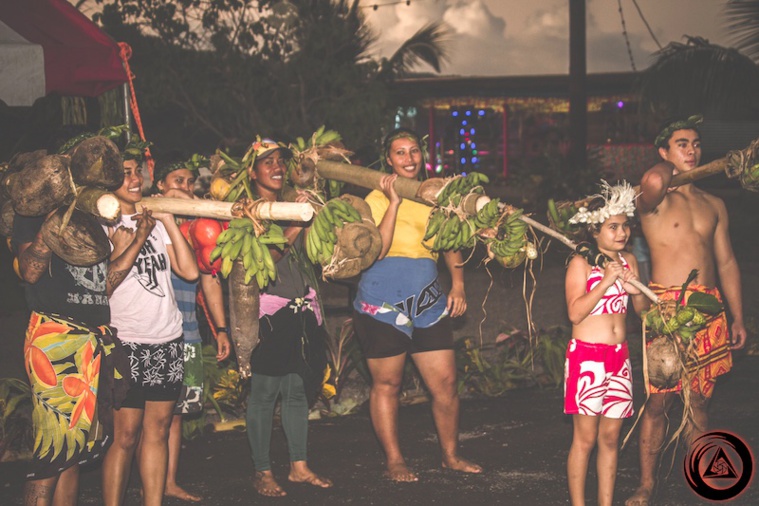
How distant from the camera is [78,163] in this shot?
4.07 metres

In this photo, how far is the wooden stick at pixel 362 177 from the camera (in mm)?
5023

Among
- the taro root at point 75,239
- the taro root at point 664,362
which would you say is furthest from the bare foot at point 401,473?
the taro root at point 75,239

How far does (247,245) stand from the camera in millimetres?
4535

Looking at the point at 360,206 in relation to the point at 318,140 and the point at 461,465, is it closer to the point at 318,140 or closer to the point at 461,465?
the point at 318,140

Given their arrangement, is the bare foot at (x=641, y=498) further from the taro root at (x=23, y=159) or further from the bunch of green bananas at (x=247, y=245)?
the taro root at (x=23, y=159)

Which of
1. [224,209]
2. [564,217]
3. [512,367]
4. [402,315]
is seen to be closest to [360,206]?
[402,315]

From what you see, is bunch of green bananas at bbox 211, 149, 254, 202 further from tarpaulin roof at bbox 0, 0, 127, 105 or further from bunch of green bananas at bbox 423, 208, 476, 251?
tarpaulin roof at bbox 0, 0, 127, 105

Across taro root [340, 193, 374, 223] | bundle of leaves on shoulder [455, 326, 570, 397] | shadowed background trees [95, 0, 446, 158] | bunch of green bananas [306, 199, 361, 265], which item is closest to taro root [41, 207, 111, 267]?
bunch of green bananas [306, 199, 361, 265]

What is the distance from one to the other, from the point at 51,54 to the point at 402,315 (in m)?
3.52

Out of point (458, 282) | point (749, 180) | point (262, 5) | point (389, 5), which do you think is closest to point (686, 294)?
point (749, 180)

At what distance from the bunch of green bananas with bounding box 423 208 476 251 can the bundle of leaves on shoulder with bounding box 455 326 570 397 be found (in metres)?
2.84

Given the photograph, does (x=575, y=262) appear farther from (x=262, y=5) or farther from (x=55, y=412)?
(x=262, y=5)

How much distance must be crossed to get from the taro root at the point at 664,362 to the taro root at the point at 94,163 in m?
2.86

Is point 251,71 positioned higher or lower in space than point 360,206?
higher
